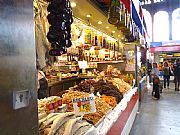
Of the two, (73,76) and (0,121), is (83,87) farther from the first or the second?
(73,76)

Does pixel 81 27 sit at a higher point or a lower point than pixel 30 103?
higher

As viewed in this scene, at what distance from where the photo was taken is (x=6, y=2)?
1036mm

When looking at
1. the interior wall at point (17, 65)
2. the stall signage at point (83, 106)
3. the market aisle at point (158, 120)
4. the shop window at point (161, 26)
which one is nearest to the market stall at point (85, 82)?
the stall signage at point (83, 106)

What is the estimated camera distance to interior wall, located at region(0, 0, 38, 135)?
1.00 meters

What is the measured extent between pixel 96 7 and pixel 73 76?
161 inches

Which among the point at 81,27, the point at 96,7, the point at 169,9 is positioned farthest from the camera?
the point at 169,9

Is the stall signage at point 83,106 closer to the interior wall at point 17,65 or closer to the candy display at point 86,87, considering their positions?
the interior wall at point 17,65

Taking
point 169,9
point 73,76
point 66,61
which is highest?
point 169,9

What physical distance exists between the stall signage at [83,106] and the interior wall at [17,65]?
44.7 inches

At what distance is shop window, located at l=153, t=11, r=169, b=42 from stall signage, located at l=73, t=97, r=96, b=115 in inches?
955

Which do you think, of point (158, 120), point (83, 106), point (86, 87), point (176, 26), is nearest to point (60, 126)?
point (83, 106)

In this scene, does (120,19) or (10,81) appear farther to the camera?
(120,19)

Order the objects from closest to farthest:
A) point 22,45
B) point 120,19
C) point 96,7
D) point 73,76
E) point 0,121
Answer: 1. point 0,121
2. point 22,45
3. point 120,19
4. point 96,7
5. point 73,76

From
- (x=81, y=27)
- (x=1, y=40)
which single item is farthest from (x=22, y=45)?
(x=81, y=27)
